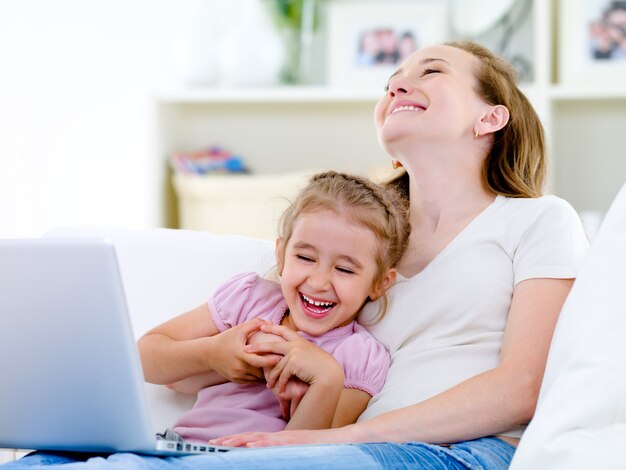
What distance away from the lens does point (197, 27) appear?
3.67 meters

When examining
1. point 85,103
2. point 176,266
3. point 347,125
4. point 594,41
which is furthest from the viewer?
point 347,125

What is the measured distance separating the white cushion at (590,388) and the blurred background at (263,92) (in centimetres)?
210

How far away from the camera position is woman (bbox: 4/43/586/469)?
1.28 meters

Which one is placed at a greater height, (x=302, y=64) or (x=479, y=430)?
(x=302, y=64)

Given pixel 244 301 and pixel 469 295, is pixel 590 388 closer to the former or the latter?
pixel 469 295

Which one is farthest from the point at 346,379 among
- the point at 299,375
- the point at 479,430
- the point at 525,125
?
the point at 525,125

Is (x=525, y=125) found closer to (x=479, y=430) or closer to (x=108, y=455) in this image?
(x=479, y=430)

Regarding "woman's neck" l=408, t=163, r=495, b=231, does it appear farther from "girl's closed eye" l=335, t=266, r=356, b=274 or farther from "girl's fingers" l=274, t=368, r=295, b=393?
"girl's fingers" l=274, t=368, r=295, b=393

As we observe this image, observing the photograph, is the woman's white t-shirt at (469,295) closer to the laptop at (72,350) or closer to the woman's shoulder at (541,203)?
the woman's shoulder at (541,203)

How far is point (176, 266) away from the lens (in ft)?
5.73

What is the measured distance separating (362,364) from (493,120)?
46 cm

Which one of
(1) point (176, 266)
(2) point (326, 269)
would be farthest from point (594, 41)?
(2) point (326, 269)

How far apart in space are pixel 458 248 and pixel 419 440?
1.10 ft

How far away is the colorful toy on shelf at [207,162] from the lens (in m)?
3.61
